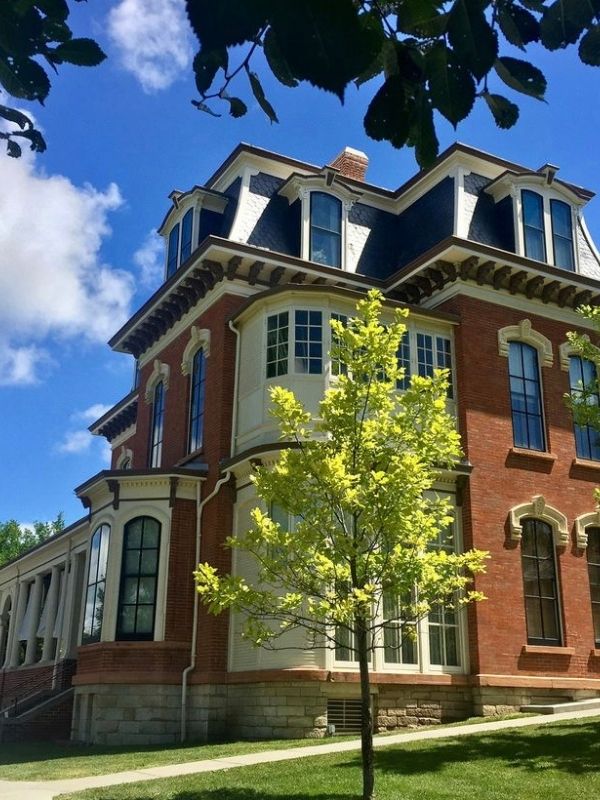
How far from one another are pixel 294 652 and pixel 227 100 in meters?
13.8

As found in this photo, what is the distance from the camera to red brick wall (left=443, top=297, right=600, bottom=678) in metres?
16.8

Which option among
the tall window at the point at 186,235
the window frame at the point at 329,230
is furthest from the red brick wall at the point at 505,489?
the tall window at the point at 186,235

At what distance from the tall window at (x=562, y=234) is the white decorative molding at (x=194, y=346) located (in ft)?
26.9

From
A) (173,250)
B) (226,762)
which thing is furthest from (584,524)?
(173,250)

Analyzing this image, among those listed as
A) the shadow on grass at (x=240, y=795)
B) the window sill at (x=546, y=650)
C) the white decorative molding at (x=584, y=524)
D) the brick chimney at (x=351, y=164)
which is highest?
the brick chimney at (x=351, y=164)

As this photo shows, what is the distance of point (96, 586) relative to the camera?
723 inches

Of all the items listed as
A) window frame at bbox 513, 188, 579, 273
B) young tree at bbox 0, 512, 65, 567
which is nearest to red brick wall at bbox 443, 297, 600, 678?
window frame at bbox 513, 188, 579, 273

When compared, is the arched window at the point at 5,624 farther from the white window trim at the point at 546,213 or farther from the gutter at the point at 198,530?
the white window trim at the point at 546,213

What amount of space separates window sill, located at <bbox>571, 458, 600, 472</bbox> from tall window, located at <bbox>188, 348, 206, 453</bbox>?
8084 millimetres

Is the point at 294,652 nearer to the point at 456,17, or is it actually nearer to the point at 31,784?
the point at 31,784

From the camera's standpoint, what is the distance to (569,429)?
19.2 meters

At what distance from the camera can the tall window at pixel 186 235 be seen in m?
21.5

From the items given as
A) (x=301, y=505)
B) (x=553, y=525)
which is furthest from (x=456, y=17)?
(x=553, y=525)

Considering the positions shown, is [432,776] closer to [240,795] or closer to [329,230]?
[240,795]
